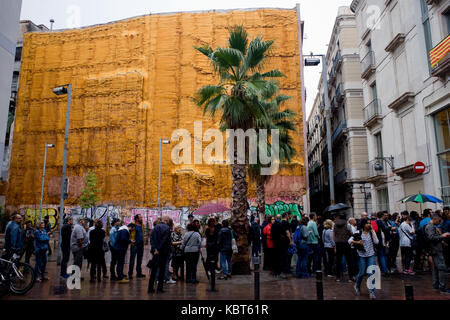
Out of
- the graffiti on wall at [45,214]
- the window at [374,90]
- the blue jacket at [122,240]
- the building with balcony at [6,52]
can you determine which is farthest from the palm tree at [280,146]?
the graffiti on wall at [45,214]

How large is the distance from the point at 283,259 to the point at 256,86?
5.30m

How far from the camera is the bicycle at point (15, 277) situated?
7680 millimetres

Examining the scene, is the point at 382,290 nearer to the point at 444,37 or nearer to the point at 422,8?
the point at 444,37

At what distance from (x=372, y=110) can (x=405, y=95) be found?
189 inches

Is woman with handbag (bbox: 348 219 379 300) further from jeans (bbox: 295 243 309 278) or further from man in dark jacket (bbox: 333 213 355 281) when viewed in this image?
jeans (bbox: 295 243 309 278)

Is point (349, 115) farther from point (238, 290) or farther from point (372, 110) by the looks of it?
point (238, 290)

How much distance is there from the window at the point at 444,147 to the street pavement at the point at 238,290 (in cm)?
562

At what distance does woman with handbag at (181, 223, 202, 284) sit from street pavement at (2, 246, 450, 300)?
352 mm

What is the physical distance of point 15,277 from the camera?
25.6 feet

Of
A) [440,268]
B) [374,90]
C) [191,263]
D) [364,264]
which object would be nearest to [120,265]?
[191,263]

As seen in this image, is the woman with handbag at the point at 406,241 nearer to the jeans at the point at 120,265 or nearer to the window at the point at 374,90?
the jeans at the point at 120,265

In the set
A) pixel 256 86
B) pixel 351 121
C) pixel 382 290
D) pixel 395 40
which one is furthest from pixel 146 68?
pixel 382 290

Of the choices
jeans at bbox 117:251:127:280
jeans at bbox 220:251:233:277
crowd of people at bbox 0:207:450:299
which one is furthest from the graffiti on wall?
jeans at bbox 220:251:233:277
